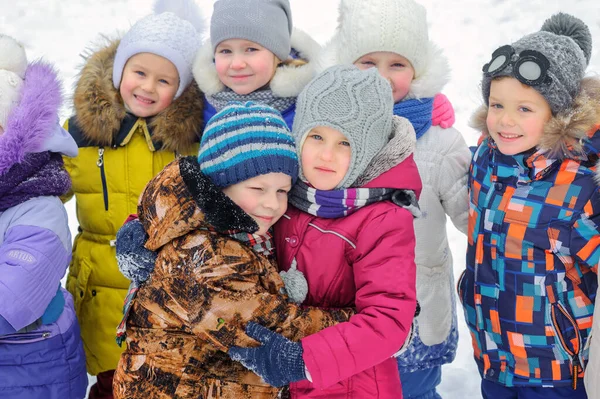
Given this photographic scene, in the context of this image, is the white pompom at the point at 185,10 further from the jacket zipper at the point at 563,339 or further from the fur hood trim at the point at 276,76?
the jacket zipper at the point at 563,339

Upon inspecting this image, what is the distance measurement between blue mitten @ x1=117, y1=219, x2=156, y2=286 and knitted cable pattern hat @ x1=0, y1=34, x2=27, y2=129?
2.47 ft

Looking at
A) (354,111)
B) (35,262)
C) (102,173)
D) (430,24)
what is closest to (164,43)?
(102,173)

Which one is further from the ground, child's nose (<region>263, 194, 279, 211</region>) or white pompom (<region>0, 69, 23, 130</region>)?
white pompom (<region>0, 69, 23, 130</region>)

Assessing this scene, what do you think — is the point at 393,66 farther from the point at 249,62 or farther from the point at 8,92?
the point at 8,92

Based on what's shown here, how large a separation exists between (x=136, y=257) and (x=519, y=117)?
138cm

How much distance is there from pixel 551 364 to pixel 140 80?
1.98 metres

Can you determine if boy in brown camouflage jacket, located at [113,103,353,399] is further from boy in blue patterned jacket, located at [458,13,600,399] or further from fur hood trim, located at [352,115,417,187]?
boy in blue patterned jacket, located at [458,13,600,399]

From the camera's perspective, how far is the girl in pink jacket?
183 cm

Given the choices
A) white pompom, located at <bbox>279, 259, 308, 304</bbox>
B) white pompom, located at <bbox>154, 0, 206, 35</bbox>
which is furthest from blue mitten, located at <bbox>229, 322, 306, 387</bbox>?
white pompom, located at <bbox>154, 0, 206, 35</bbox>

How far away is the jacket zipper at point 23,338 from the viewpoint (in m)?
2.33

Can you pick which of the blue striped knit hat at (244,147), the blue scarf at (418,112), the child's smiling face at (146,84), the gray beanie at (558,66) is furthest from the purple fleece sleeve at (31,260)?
the gray beanie at (558,66)

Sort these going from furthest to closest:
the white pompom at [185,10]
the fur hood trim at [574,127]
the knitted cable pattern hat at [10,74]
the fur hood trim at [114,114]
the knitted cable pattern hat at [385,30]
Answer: the white pompom at [185,10] → the fur hood trim at [114,114] → the knitted cable pattern hat at [385,30] → the knitted cable pattern hat at [10,74] → the fur hood trim at [574,127]

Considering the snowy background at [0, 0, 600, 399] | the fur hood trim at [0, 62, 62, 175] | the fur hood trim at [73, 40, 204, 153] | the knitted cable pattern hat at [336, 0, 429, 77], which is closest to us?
the fur hood trim at [0, 62, 62, 175]

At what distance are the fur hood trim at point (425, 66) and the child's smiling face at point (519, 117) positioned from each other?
43 cm
